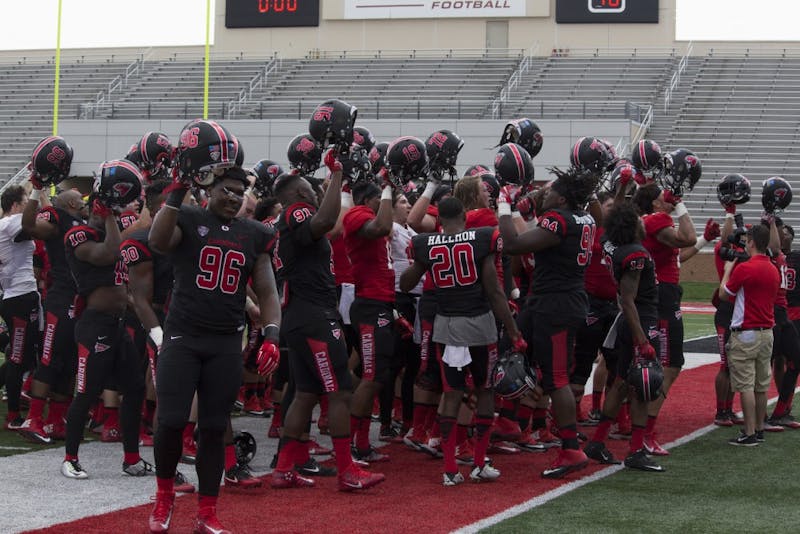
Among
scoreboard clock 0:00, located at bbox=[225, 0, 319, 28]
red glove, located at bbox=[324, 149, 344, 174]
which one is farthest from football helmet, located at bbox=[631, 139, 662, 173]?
scoreboard clock 0:00, located at bbox=[225, 0, 319, 28]

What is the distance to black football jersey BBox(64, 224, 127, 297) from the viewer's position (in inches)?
293

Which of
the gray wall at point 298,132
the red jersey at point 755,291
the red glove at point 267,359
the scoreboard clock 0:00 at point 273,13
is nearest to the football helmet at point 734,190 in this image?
the red jersey at point 755,291

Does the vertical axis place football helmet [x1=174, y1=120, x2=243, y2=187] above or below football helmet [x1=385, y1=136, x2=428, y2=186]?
below

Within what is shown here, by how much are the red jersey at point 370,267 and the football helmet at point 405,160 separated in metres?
0.42

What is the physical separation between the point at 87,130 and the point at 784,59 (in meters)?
21.4

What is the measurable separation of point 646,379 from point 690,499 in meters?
1.01

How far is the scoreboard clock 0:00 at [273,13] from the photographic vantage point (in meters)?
39.2

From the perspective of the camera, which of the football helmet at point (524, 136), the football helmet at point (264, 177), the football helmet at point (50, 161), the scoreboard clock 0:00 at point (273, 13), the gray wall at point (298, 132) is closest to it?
the football helmet at point (50, 161)

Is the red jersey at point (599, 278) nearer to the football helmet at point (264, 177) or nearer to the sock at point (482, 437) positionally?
the sock at point (482, 437)

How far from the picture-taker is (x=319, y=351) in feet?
22.7

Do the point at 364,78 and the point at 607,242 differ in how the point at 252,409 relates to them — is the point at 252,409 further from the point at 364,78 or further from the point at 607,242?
the point at 364,78

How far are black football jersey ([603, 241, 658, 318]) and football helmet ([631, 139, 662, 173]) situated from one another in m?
1.22

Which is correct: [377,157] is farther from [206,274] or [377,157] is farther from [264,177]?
[206,274]

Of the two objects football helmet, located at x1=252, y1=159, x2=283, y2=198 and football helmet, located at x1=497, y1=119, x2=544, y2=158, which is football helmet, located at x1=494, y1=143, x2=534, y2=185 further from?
football helmet, located at x1=252, y1=159, x2=283, y2=198
